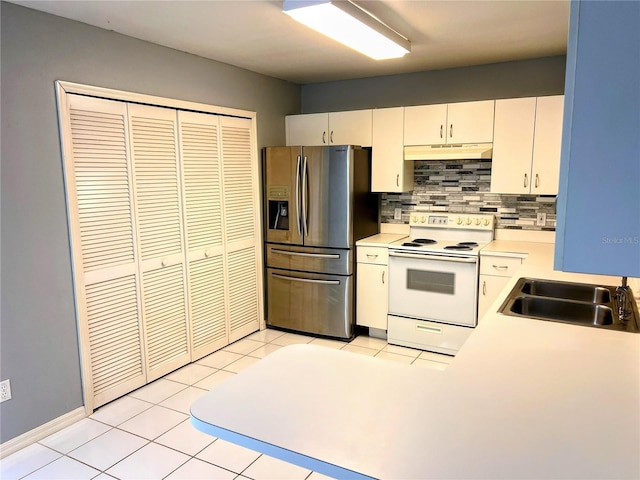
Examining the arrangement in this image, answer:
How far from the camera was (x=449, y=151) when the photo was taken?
3746 millimetres

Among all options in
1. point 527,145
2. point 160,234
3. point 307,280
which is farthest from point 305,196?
point 527,145

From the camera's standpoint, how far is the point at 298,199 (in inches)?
158

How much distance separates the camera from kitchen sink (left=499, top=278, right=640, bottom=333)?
203 centimetres

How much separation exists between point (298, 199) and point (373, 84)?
4.58 ft

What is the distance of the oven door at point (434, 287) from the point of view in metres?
3.55

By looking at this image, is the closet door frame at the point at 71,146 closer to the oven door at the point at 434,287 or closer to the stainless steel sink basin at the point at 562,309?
the oven door at the point at 434,287

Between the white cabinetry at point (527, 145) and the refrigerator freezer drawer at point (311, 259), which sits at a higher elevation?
the white cabinetry at point (527, 145)

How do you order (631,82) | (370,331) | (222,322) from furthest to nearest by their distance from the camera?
(370,331) → (222,322) → (631,82)

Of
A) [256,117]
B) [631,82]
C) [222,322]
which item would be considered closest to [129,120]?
[256,117]

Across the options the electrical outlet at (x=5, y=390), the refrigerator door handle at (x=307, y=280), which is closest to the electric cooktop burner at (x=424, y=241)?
the refrigerator door handle at (x=307, y=280)

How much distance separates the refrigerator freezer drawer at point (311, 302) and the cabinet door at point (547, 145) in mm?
1734

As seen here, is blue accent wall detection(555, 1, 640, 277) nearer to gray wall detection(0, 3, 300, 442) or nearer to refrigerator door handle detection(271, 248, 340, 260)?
gray wall detection(0, 3, 300, 442)

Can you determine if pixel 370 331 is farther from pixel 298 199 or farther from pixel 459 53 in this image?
pixel 459 53

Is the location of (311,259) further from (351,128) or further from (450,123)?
(450,123)
